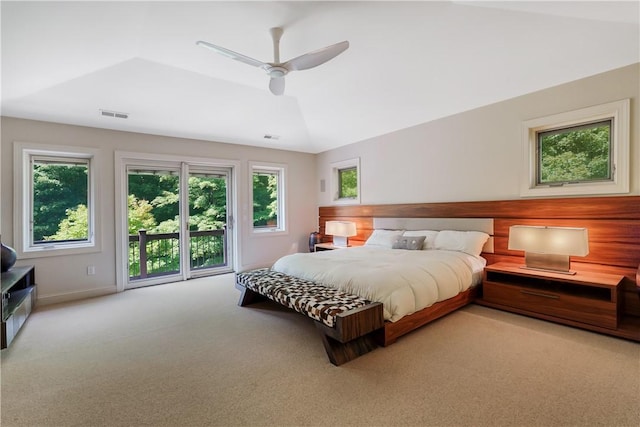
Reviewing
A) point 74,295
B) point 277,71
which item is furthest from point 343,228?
point 74,295

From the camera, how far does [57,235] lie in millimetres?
4188

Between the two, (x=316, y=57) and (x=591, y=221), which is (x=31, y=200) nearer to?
(x=316, y=57)

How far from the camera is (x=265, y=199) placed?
617 centimetres

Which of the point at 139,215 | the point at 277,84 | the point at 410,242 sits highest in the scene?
the point at 277,84

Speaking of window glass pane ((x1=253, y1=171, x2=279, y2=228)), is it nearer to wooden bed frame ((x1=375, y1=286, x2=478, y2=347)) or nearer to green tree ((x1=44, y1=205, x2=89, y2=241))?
green tree ((x1=44, y1=205, x2=89, y2=241))

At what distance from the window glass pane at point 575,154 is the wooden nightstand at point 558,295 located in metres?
1.09

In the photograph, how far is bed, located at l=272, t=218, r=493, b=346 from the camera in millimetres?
2590

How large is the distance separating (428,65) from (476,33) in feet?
2.08

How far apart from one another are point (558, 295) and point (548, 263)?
39cm

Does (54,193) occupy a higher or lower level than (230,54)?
lower

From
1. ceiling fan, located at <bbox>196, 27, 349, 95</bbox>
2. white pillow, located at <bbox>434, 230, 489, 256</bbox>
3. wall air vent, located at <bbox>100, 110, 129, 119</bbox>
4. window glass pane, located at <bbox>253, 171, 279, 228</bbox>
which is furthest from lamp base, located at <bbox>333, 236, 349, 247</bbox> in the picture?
wall air vent, located at <bbox>100, 110, 129, 119</bbox>

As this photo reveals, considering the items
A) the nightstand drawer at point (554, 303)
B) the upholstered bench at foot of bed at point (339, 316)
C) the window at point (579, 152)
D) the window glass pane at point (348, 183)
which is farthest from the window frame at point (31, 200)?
the window at point (579, 152)

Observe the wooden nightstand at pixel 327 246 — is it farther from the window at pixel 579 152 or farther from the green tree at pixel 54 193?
the green tree at pixel 54 193

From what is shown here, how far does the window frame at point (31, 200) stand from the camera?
12.4 feet
